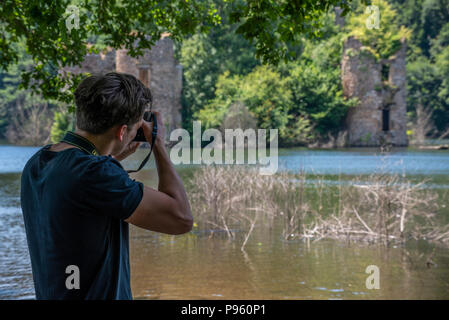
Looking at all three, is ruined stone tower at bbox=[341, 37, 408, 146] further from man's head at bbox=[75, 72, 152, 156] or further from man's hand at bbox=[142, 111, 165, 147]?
man's head at bbox=[75, 72, 152, 156]

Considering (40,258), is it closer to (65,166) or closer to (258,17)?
(65,166)

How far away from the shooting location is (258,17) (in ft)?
18.6

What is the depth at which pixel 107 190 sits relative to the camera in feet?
5.93

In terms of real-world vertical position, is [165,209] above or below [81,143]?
below

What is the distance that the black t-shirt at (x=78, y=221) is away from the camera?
1.81 m

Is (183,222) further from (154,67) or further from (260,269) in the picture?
(154,67)

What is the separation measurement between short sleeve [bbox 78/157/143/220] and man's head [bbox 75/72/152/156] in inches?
5.7

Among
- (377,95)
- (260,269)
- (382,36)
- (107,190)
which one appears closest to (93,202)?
(107,190)

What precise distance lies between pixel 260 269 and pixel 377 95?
113ft

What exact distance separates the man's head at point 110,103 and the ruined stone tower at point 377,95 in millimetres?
39625

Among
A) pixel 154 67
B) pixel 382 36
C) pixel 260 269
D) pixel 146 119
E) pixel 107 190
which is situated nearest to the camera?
pixel 107 190

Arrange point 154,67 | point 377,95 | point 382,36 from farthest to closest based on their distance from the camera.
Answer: point 377,95 < point 382,36 < point 154,67

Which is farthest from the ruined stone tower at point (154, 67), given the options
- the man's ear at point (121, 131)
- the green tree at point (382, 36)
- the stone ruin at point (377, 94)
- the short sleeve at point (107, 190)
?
the short sleeve at point (107, 190)
